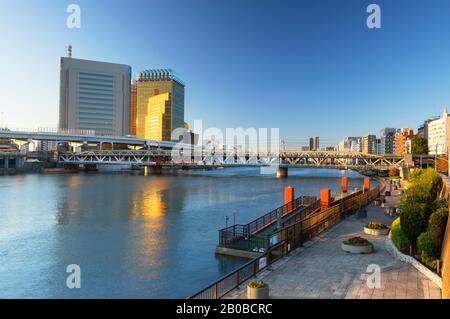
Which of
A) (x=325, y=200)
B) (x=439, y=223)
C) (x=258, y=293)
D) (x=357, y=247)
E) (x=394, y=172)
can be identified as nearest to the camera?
(x=258, y=293)

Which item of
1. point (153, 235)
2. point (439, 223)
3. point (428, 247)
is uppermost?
point (439, 223)

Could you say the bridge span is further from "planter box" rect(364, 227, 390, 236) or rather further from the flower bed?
the flower bed

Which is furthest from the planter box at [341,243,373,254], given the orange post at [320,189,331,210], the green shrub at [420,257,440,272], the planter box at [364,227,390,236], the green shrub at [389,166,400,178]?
the green shrub at [389,166,400,178]

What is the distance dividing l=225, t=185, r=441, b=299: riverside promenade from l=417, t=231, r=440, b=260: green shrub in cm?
98

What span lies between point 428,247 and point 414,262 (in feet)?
4.05

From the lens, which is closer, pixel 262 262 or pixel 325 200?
pixel 262 262

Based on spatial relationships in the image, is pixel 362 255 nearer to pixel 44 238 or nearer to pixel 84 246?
pixel 84 246

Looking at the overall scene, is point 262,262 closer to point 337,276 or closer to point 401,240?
point 337,276

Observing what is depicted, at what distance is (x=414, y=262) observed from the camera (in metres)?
18.5

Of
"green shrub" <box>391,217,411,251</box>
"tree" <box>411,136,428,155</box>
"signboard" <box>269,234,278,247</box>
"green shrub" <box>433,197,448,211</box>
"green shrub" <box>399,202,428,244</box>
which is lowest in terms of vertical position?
"signboard" <box>269,234,278,247</box>

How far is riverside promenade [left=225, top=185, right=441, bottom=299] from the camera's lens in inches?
583

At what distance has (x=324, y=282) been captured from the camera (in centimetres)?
1630

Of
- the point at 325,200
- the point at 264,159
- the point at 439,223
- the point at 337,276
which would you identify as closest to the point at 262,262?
the point at 337,276
